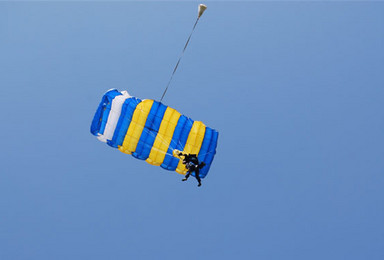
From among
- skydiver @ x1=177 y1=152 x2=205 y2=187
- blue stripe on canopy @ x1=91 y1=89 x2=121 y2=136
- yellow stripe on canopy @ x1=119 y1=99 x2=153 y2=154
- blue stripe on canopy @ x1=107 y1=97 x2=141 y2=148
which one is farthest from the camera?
blue stripe on canopy @ x1=91 y1=89 x2=121 y2=136

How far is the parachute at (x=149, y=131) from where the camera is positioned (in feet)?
63.3

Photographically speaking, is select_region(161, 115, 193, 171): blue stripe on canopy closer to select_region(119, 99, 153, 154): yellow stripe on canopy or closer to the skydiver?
the skydiver

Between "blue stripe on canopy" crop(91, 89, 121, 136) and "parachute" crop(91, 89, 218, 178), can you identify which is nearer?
"parachute" crop(91, 89, 218, 178)

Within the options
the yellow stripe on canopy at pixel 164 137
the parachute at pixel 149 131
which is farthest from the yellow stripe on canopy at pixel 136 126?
the yellow stripe on canopy at pixel 164 137

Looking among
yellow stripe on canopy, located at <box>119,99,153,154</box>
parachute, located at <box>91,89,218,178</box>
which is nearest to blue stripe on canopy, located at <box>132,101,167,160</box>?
parachute, located at <box>91,89,218,178</box>

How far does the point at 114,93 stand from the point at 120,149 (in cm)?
235

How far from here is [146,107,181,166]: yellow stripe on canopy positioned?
19266 mm

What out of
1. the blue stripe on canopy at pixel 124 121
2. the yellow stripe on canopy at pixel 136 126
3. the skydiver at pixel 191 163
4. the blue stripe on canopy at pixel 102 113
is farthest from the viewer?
the blue stripe on canopy at pixel 102 113

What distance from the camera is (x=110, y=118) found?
63.7ft

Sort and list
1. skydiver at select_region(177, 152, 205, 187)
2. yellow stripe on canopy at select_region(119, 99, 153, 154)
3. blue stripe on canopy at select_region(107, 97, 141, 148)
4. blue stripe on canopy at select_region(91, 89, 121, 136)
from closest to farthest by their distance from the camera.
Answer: skydiver at select_region(177, 152, 205, 187), yellow stripe on canopy at select_region(119, 99, 153, 154), blue stripe on canopy at select_region(107, 97, 141, 148), blue stripe on canopy at select_region(91, 89, 121, 136)

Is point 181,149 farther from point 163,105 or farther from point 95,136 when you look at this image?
point 95,136

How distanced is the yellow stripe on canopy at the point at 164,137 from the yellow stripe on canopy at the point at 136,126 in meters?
0.74

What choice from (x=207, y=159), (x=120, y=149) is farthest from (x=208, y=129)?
(x=120, y=149)

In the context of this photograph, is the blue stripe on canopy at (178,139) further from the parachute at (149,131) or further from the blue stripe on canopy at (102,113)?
the blue stripe on canopy at (102,113)
